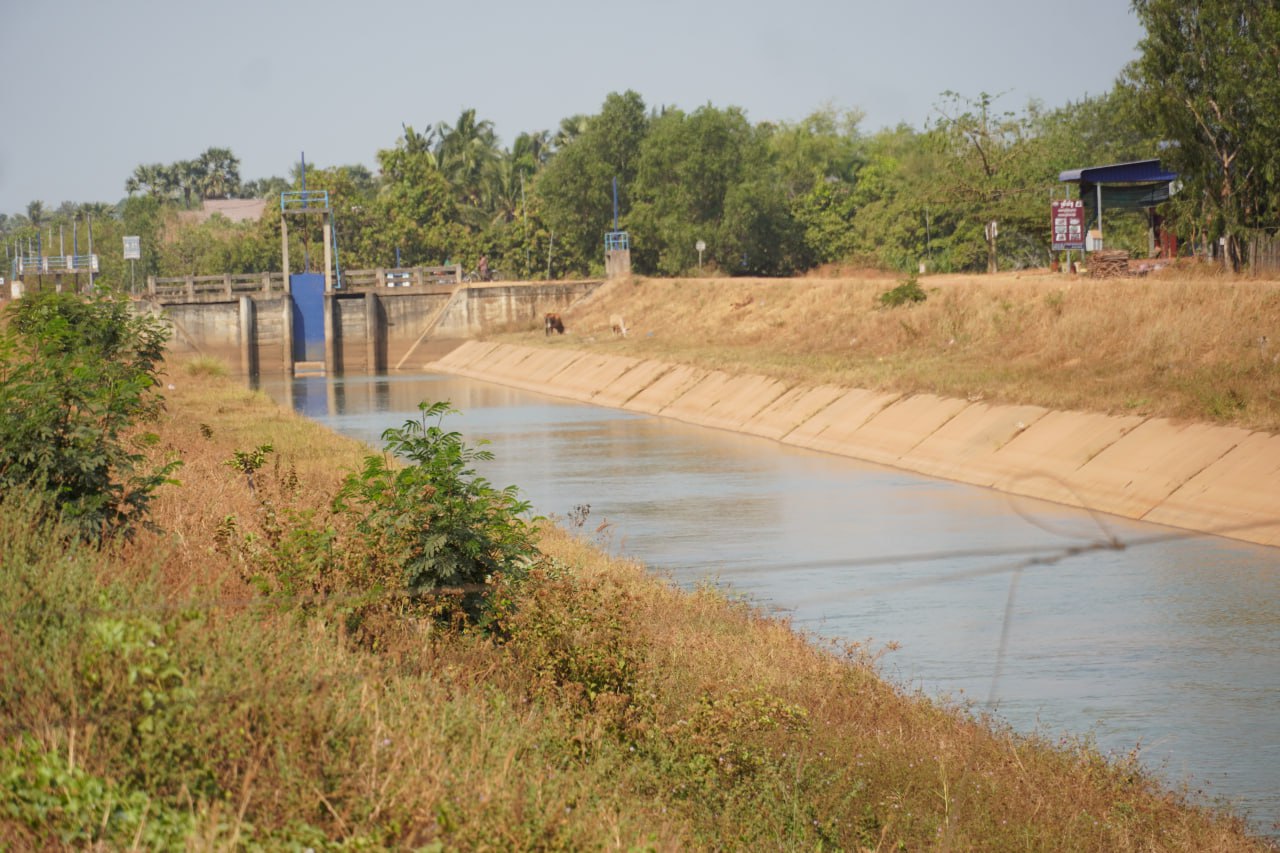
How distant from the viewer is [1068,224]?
46344 mm

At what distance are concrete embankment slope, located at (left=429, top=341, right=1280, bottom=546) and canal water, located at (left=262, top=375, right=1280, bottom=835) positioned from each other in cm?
78

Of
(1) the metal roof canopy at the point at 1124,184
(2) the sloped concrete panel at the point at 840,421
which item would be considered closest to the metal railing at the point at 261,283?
(1) the metal roof canopy at the point at 1124,184

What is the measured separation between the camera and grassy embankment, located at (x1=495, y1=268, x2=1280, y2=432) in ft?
100

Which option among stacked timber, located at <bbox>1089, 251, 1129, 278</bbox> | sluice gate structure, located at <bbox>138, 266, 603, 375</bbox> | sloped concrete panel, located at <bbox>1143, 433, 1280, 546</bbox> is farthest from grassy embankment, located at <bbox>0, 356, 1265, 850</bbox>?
sluice gate structure, located at <bbox>138, 266, 603, 375</bbox>

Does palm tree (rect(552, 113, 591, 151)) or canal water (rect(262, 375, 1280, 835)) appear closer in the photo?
canal water (rect(262, 375, 1280, 835))

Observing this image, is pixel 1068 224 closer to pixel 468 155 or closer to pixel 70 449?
pixel 70 449

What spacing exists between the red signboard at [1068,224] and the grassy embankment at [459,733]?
108 ft

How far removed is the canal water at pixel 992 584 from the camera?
14.3 meters

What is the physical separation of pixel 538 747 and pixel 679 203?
247ft

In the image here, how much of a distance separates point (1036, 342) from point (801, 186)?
66183 mm

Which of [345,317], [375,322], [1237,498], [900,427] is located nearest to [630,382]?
[900,427]

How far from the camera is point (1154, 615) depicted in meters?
18.6

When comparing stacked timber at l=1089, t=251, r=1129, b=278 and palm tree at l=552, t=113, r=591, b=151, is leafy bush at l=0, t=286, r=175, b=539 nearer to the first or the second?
stacked timber at l=1089, t=251, r=1129, b=278

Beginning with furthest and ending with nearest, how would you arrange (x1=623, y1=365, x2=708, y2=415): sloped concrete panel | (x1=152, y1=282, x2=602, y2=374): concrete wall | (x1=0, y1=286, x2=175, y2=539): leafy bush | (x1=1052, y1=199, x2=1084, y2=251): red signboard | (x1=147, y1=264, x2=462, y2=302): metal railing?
1. (x1=147, y1=264, x2=462, y2=302): metal railing
2. (x1=152, y1=282, x2=602, y2=374): concrete wall
3. (x1=623, y1=365, x2=708, y2=415): sloped concrete panel
4. (x1=1052, y1=199, x2=1084, y2=251): red signboard
5. (x1=0, y1=286, x2=175, y2=539): leafy bush
